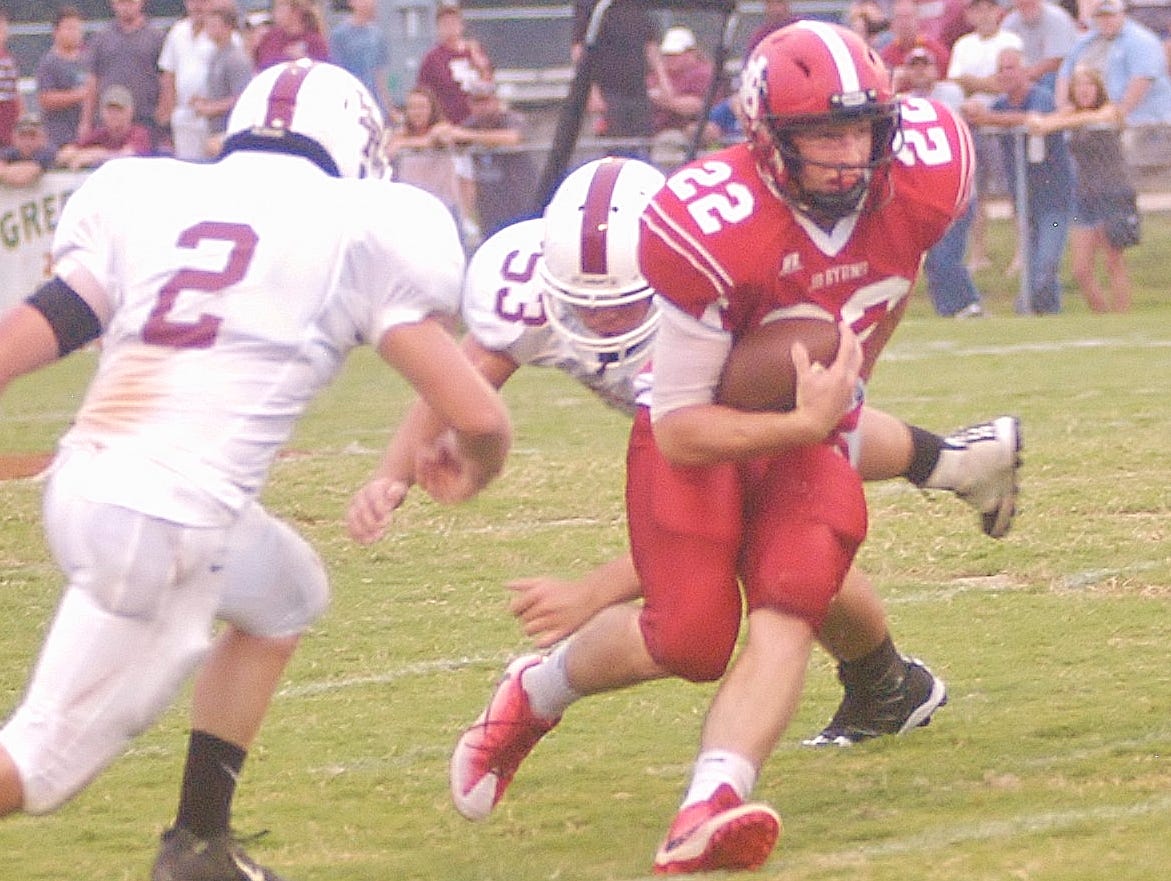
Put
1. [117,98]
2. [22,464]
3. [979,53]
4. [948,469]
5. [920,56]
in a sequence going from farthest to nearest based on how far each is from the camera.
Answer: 1. [117,98]
2. [979,53]
3. [920,56]
4. [22,464]
5. [948,469]

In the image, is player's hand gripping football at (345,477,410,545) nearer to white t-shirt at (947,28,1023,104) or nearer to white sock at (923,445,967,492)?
white sock at (923,445,967,492)

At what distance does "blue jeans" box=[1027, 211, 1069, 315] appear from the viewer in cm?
A: 1238

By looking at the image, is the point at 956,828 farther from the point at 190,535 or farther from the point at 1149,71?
the point at 1149,71

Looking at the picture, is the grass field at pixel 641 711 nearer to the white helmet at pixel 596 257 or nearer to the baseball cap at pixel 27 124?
the white helmet at pixel 596 257

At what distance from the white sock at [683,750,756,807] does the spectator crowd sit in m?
8.48

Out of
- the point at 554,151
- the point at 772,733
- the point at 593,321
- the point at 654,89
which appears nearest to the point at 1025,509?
the point at 593,321

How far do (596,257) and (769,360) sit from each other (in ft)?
1.90

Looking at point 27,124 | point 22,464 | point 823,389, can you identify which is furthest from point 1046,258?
point 823,389

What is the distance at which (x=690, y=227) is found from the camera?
144 inches

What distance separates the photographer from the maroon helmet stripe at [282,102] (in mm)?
3535

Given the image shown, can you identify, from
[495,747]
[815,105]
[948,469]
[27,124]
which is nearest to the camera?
[815,105]

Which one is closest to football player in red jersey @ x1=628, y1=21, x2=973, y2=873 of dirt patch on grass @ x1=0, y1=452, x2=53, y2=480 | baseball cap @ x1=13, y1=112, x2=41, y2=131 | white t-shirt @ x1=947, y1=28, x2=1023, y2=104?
dirt patch on grass @ x1=0, y1=452, x2=53, y2=480

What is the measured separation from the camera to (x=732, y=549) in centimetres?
387

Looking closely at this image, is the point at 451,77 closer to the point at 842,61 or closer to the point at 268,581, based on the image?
the point at 842,61
